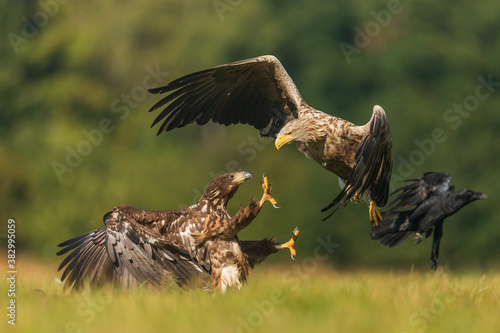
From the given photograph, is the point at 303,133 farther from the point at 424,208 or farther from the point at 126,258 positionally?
the point at 126,258

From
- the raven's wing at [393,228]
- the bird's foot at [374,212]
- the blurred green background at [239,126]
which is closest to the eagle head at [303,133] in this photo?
the bird's foot at [374,212]

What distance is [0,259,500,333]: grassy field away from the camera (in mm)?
4141

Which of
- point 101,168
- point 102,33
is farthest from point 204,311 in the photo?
point 102,33

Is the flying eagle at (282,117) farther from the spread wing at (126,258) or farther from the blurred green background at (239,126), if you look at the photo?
the blurred green background at (239,126)

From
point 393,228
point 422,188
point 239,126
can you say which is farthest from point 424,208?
point 239,126

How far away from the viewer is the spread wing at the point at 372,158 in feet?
20.6

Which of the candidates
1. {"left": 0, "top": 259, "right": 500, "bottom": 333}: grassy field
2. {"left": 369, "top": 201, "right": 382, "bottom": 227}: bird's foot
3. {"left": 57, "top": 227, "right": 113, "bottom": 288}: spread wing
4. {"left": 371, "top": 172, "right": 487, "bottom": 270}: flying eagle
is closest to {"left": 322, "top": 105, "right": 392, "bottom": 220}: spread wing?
{"left": 369, "top": 201, "right": 382, "bottom": 227}: bird's foot

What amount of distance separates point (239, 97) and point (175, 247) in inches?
99.4

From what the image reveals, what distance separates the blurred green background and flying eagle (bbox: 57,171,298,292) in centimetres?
899

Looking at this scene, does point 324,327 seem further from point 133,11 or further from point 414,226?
point 133,11

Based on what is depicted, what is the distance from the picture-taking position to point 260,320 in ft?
14.0

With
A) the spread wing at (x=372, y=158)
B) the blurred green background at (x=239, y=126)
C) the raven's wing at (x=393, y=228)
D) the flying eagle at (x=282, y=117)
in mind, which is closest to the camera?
the spread wing at (x=372, y=158)

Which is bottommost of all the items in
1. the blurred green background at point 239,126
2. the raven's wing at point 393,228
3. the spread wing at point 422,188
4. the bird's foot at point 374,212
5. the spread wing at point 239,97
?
the raven's wing at point 393,228

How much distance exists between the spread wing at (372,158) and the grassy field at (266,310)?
1000mm
